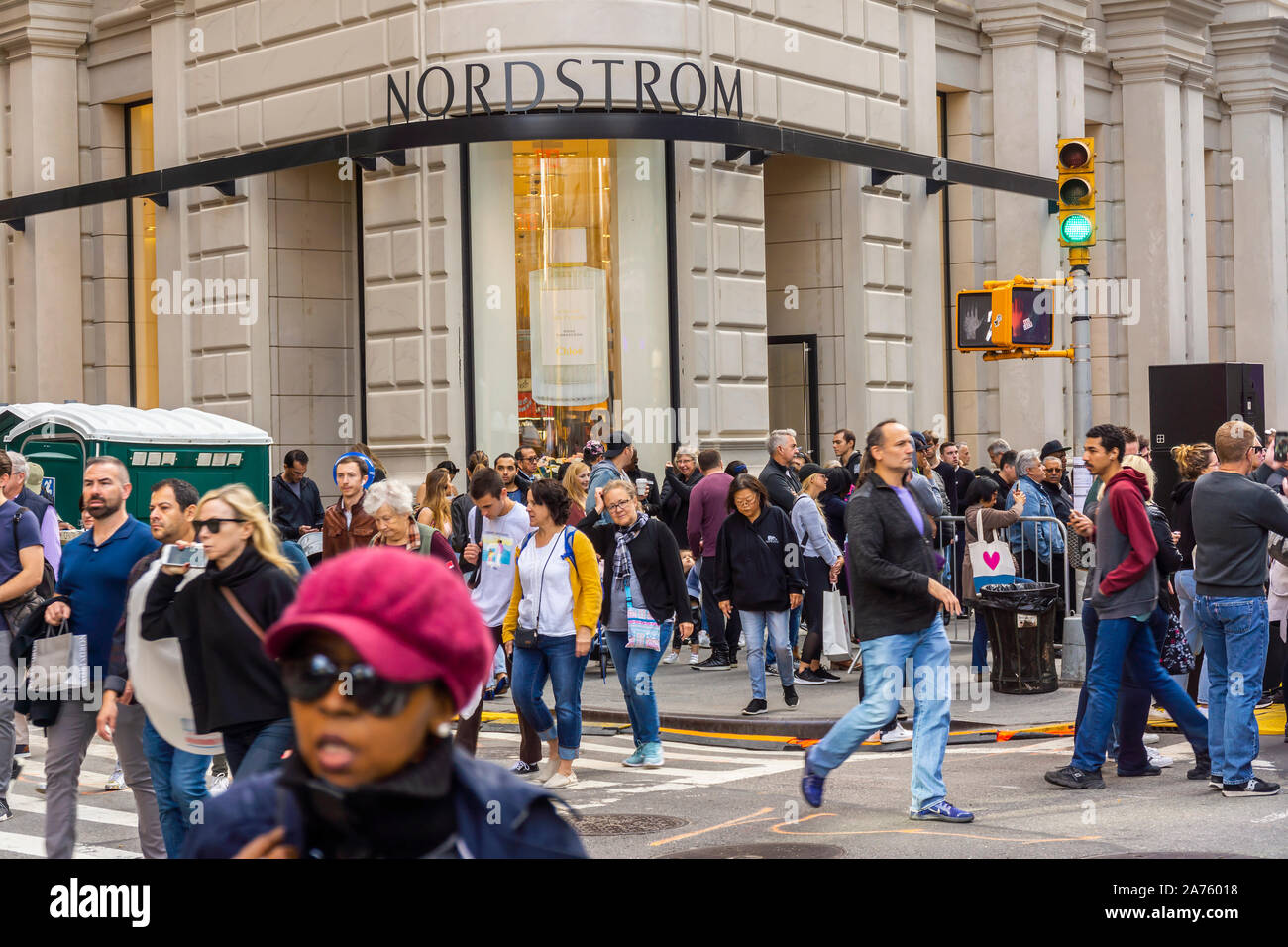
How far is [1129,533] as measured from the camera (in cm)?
891

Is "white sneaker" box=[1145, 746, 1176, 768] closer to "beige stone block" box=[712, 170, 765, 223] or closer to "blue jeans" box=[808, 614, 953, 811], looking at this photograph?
"blue jeans" box=[808, 614, 953, 811]

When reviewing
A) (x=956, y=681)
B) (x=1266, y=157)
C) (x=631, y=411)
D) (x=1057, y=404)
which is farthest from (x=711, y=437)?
(x=1266, y=157)

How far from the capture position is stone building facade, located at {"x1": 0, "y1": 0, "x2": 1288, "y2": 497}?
19.6 metres

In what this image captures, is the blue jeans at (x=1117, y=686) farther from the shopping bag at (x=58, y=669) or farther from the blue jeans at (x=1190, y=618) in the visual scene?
the shopping bag at (x=58, y=669)

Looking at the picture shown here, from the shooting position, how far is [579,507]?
1487 centimetres

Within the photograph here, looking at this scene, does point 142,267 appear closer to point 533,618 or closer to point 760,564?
point 760,564

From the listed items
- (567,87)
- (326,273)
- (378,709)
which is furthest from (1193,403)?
(378,709)

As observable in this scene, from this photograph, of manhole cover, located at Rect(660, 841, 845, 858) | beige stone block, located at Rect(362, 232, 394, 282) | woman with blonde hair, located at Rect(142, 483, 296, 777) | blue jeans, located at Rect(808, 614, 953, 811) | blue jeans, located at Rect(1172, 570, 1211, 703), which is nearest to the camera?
woman with blonde hair, located at Rect(142, 483, 296, 777)

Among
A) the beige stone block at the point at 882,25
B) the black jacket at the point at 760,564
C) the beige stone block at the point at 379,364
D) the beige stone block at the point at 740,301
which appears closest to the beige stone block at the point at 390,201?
the beige stone block at the point at 379,364

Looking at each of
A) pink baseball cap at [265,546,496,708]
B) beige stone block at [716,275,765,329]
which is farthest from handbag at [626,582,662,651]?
beige stone block at [716,275,765,329]

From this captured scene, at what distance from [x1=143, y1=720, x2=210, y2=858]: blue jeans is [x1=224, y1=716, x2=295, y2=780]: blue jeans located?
47 centimetres

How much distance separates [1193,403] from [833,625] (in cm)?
531

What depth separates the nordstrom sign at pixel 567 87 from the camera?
61.8ft
